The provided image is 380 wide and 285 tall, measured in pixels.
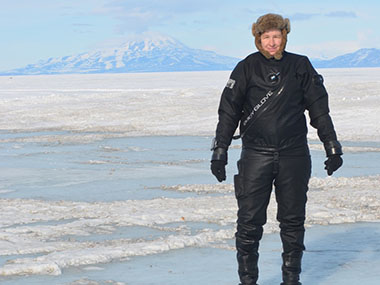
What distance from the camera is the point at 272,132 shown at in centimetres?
440

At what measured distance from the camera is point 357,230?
22.7 ft

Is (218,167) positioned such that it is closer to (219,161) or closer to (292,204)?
(219,161)

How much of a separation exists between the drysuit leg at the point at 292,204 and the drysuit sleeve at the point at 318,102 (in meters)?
0.18

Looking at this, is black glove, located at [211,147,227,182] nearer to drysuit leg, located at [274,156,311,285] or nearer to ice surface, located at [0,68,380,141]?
drysuit leg, located at [274,156,311,285]

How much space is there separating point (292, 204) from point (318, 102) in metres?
0.65

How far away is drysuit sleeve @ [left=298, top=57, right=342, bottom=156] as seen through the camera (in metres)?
4.46

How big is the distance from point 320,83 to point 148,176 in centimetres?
719

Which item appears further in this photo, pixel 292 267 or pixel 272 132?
pixel 292 267

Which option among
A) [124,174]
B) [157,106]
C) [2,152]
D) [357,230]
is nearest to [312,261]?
[357,230]

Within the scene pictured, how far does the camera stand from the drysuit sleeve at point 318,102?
14.6ft

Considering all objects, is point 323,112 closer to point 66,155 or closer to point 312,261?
point 312,261

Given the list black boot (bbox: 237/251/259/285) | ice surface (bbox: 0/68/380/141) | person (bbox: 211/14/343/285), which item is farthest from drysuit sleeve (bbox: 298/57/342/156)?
ice surface (bbox: 0/68/380/141)

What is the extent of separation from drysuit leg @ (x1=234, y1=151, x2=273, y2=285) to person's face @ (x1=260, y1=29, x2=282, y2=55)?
2.12ft

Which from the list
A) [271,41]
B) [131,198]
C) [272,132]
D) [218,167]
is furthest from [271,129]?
[131,198]
